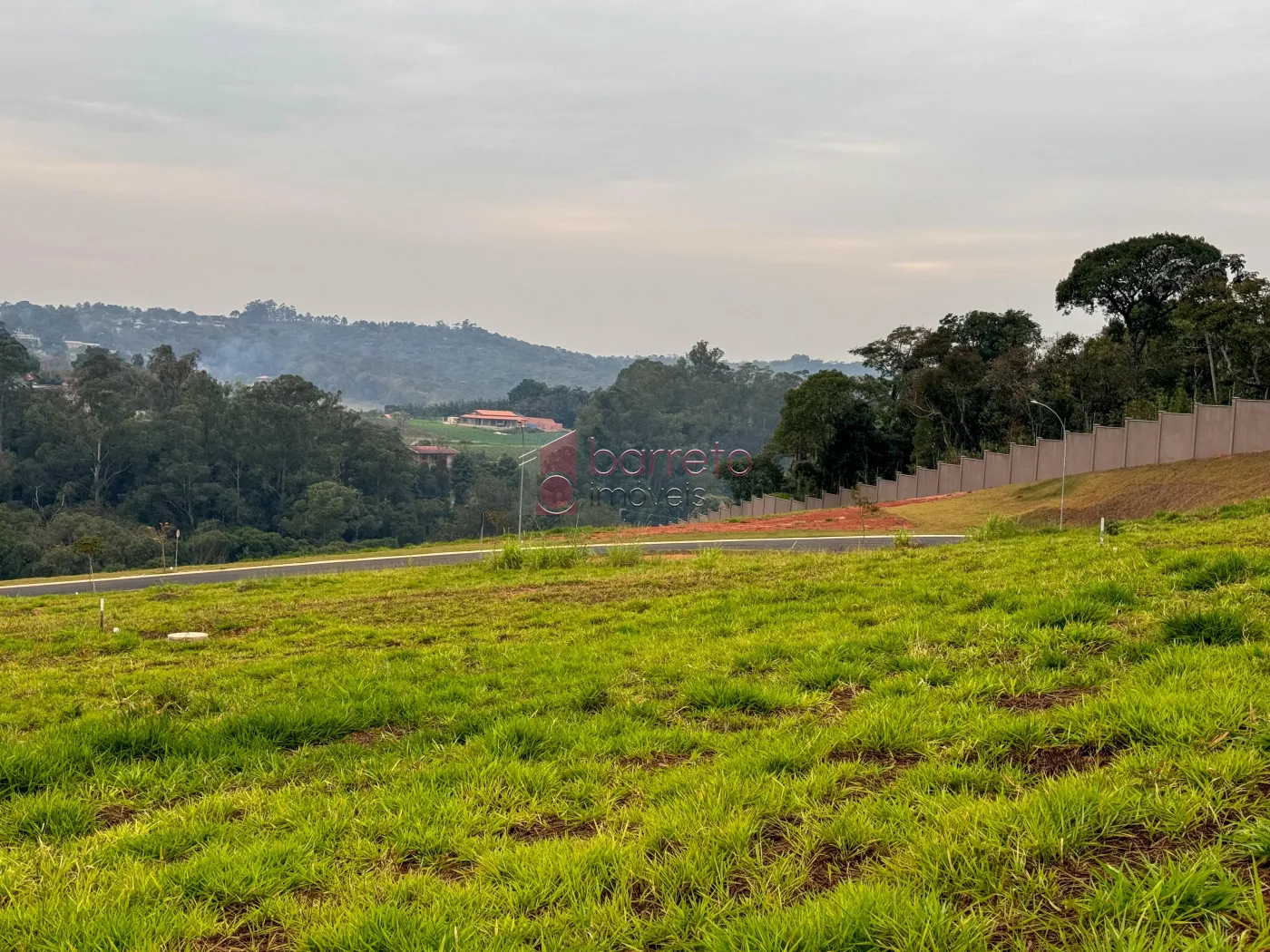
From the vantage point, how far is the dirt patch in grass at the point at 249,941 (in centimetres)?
327

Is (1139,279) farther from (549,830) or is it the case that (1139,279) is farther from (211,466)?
(211,466)

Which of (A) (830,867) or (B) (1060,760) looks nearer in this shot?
(A) (830,867)

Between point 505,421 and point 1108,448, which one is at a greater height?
point 505,421

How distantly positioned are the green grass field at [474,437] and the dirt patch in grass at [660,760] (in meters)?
122

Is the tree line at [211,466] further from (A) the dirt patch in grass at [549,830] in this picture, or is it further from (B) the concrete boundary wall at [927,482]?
(A) the dirt patch in grass at [549,830]

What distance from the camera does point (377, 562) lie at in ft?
95.2

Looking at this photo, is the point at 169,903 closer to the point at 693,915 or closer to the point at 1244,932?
the point at 693,915

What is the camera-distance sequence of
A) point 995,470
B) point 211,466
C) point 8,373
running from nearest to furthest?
point 995,470
point 8,373
point 211,466

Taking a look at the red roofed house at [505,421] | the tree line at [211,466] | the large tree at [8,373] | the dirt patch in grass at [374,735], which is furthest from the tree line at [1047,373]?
the red roofed house at [505,421]

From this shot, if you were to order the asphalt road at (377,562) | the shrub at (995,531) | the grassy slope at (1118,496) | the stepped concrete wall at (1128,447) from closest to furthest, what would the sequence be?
1. the shrub at (995,531)
2. the asphalt road at (377,562)
3. the grassy slope at (1118,496)
4. the stepped concrete wall at (1128,447)

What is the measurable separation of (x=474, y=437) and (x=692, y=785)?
158m

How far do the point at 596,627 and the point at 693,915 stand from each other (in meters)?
5.91

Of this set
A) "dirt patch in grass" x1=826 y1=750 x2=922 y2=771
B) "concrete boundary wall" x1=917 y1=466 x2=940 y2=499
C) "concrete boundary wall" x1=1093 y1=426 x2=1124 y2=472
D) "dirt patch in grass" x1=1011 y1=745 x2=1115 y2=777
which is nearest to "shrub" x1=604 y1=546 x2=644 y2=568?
"dirt patch in grass" x1=826 y1=750 x2=922 y2=771

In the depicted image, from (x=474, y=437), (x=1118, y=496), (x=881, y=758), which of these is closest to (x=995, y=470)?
(x=1118, y=496)
